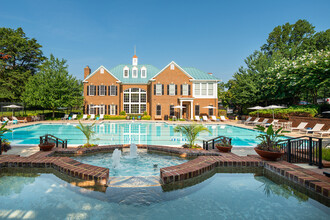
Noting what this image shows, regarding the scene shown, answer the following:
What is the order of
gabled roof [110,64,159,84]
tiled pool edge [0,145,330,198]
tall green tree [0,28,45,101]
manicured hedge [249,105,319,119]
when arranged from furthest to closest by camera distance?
1. tall green tree [0,28,45,101]
2. gabled roof [110,64,159,84]
3. manicured hedge [249,105,319,119]
4. tiled pool edge [0,145,330,198]

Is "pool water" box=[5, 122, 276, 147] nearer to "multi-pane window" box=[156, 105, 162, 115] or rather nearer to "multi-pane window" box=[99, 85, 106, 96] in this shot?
"multi-pane window" box=[156, 105, 162, 115]

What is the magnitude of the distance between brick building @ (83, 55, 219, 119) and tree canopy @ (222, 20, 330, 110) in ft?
18.5

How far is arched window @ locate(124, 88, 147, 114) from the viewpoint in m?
32.0

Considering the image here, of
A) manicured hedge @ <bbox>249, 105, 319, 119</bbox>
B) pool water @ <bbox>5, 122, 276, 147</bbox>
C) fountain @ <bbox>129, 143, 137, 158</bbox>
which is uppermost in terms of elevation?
manicured hedge @ <bbox>249, 105, 319, 119</bbox>

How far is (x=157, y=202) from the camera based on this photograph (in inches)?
145

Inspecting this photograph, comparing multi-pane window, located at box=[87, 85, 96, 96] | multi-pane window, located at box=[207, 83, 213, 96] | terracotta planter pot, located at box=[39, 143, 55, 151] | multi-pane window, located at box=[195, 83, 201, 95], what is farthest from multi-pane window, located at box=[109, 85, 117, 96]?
terracotta planter pot, located at box=[39, 143, 55, 151]

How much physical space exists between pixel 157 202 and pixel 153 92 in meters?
25.8

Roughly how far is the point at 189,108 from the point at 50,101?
20.2 meters

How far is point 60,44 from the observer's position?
22.9 m

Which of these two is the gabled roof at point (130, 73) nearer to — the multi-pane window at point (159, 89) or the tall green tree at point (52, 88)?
the multi-pane window at point (159, 89)

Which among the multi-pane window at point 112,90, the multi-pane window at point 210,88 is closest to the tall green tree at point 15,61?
the multi-pane window at point 112,90

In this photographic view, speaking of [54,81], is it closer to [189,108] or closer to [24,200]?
[189,108]

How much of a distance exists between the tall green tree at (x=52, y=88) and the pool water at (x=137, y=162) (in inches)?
910

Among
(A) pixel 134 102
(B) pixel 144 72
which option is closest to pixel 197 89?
(B) pixel 144 72
